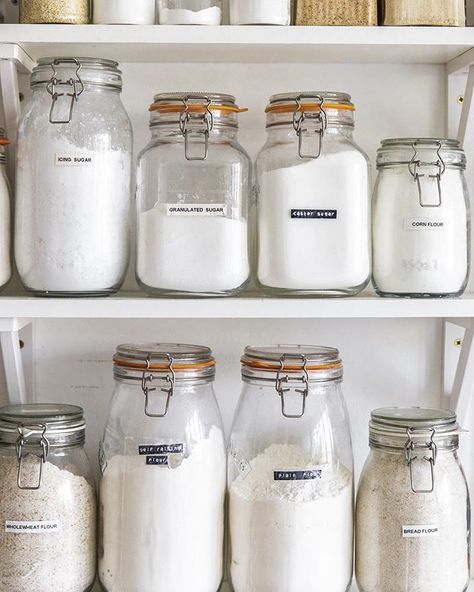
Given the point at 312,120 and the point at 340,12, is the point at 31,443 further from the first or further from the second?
the point at 340,12

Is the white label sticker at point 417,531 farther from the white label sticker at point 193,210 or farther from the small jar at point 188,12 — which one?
the small jar at point 188,12

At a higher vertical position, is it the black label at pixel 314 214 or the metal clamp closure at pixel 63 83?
the metal clamp closure at pixel 63 83

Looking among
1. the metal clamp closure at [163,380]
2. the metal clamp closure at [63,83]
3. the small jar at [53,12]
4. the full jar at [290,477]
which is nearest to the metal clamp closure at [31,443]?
the metal clamp closure at [163,380]

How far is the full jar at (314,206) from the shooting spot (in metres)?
1.10

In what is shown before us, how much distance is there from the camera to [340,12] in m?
1.14

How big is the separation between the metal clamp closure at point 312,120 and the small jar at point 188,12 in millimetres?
142

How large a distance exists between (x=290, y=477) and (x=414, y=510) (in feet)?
0.48

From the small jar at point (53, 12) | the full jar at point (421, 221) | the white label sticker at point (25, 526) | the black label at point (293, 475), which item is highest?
the small jar at point (53, 12)

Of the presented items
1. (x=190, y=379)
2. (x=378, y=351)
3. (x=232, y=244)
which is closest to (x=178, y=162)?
(x=232, y=244)

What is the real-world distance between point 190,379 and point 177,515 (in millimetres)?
154

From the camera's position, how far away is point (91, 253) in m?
1.11

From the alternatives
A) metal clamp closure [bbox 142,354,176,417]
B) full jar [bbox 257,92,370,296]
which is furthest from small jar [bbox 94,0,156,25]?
metal clamp closure [bbox 142,354,176,417]

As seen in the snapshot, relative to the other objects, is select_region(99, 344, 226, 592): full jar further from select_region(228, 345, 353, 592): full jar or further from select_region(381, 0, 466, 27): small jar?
select_region(381, 0, 466, 27): small jar

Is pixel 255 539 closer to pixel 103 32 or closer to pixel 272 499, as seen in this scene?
pixel 272 499
